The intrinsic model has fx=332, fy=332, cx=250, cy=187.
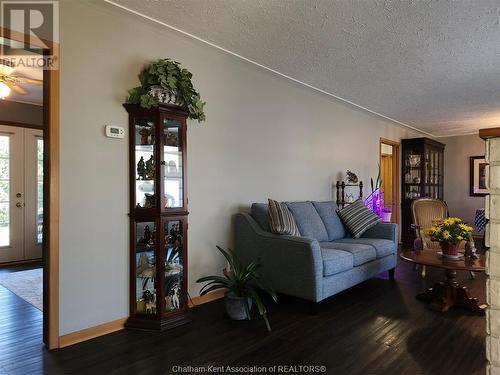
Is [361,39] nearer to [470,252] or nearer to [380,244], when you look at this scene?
[380,244]

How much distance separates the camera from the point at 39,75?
4078 millimetres

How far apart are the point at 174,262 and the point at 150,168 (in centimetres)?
79

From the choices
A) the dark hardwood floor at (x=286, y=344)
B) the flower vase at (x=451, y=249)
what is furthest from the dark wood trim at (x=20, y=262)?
the flower vase at (x=451, y=249)

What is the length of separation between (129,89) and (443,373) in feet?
9.51

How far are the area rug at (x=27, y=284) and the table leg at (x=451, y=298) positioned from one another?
3.63 meters

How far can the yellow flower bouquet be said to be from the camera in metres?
3.10

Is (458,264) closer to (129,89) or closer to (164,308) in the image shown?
(164,308)

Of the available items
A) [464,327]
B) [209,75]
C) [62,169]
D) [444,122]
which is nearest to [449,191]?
[444,122]

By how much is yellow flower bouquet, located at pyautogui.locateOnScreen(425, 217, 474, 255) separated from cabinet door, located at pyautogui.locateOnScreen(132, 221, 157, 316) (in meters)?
2.61

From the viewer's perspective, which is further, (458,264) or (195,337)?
(458,264)

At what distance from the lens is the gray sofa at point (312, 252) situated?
113 inches

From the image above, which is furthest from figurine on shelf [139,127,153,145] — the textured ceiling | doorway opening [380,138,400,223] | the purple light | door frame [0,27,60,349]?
doorway opening [380,138,400,223]

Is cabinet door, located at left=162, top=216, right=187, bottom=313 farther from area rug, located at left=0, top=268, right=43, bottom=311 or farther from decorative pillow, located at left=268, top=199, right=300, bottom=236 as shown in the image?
area rug, located at left=0, top=268, right=43, bottom=311

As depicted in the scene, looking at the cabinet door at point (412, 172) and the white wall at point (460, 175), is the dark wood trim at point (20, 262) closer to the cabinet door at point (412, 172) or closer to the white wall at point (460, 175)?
the cabinet door at point (412, 172)
